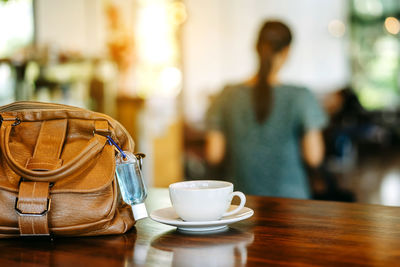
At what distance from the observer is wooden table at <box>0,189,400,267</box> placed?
61 centimetres

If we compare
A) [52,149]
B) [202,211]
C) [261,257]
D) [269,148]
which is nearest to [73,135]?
[52,149]

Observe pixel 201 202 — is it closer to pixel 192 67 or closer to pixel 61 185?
pixel 61 185

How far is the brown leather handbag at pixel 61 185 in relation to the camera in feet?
2.39

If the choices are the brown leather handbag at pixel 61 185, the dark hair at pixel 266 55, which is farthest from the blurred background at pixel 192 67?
the brown leather handbag at pixel 61 185

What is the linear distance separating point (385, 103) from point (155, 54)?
4.97m

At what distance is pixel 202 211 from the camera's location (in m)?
0.75

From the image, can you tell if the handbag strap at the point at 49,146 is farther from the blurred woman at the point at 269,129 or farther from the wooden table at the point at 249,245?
the blurred woman at the point at 269,129

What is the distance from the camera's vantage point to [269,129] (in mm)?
2154

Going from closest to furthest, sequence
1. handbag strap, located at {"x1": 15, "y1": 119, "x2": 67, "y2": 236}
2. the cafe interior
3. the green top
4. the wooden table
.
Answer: the wooden table, handbag strap, located at {"x1": 15, "y1": 119, "x2": 67, "y2": 236}, the green top, the cafe interior

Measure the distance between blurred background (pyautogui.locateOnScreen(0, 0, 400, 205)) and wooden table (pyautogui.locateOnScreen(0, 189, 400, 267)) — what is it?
226 cm

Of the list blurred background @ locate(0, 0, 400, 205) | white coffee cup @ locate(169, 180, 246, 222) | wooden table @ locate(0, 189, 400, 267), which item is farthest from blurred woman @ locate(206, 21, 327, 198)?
white coffee cup @ locate(169, 180, 246, 222)

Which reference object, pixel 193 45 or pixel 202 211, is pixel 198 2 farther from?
pixel 202 211

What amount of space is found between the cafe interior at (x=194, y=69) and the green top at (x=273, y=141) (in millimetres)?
225

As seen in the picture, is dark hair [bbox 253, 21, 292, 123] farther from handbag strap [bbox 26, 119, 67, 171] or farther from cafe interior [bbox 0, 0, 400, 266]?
handbag strap [bbox 26, 119, 67, 171]
